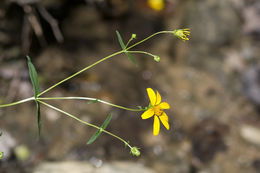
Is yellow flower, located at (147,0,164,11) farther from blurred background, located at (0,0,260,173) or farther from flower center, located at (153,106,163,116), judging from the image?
flower center, located at (153,106,163,116)

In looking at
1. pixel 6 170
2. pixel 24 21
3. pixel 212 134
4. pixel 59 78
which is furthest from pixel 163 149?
pixel 24 21

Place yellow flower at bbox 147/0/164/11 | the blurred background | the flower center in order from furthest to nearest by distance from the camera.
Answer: yellow flower at bbox 147/0/164/11, the blurred background, the flower center

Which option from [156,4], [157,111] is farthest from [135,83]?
[157,111]

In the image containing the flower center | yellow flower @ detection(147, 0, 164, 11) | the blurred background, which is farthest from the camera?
yellow flower @ detection(147, 0, 164, 11)

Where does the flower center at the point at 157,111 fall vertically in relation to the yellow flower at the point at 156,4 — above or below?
below

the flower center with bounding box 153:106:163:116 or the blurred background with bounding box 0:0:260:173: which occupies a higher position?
the blurred background with bounding box 0:0:260:173

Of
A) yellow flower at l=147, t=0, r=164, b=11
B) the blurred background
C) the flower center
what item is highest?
yellow flower at l=147, t=0, r=164, b=11

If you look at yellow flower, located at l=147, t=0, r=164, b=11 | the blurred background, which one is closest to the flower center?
the blurred background

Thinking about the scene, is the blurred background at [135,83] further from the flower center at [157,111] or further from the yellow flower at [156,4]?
the flower center at [157,111]

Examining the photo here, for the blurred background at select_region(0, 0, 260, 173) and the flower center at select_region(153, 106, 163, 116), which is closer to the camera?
the flower center at select_region(153, 106, 163, 116)

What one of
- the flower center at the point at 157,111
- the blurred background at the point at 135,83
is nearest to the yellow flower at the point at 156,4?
the blurred background at the point at 135,83
